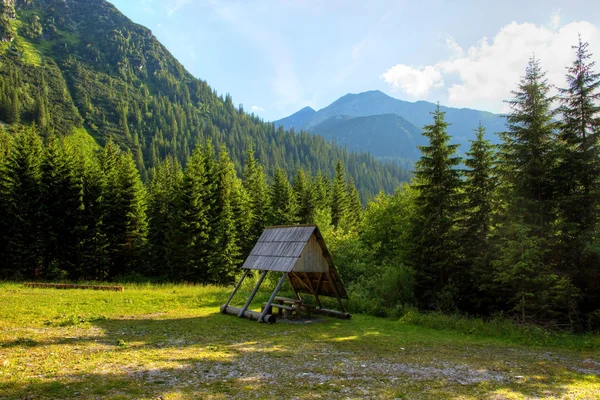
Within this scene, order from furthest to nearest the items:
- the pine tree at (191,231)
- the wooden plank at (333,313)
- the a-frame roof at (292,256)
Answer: the pine tree at (191,231) → the wooden plank at (333,313) → the a-frame roof at (292,256)

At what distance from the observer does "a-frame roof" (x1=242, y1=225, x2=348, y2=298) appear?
17750 mm

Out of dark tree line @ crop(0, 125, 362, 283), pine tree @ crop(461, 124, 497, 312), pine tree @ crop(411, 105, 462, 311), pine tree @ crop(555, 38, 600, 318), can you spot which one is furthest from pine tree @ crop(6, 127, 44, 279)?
pine tree @ crop(555, 38, 600, 318)

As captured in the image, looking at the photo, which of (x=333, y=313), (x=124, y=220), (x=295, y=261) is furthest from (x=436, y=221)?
(x=124, y=220)

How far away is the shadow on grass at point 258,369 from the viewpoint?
7.57m

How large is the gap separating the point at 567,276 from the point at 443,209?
25.6 ft

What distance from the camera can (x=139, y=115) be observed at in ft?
615

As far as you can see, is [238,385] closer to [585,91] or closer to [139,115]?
[585,91]

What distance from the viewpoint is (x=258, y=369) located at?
31.3 ft

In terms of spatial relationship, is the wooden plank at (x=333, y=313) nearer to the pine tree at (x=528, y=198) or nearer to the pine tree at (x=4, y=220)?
the pine tree at (x=528, y=198)

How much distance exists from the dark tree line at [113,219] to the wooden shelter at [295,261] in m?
23.7

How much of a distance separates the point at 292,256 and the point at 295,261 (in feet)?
1.48

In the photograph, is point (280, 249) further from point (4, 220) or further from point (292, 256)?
point (4, 220)

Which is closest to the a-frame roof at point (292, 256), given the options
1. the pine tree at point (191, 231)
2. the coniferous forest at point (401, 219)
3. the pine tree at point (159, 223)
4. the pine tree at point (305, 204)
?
the coniferous forest at point (401, 219)

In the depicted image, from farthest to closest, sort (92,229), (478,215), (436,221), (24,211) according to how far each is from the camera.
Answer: (92,229)
(24,211)
(436,221)
(478,215)
